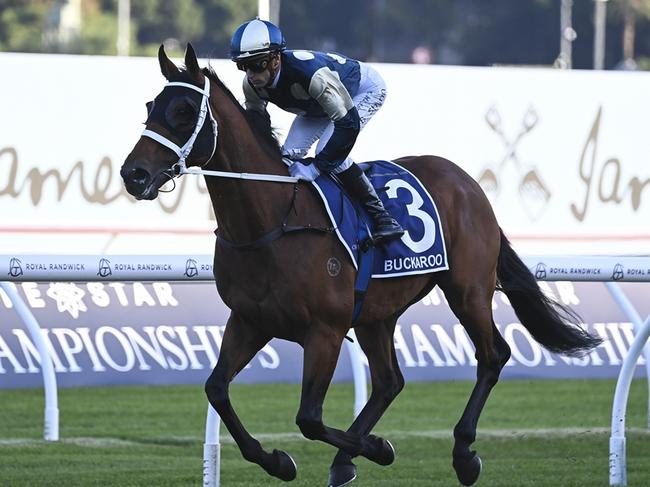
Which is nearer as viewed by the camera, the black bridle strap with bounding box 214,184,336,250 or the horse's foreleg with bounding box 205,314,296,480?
the black bridle strap with bounding box 214,184,336,250

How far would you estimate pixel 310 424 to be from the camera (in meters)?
5.00

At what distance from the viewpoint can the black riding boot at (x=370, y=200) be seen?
5.32 m

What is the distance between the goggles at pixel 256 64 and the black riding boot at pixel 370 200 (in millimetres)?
530

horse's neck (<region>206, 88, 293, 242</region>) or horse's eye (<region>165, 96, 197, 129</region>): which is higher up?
horse's eye (<region>165, 96, 197, 129</region>)

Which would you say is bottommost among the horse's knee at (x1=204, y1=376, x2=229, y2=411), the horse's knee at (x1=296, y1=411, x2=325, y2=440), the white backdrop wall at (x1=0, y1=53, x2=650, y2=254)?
the white backdrop wall at (x1=0, y1=53, x2=650, y2=254)

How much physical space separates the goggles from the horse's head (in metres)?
0.18

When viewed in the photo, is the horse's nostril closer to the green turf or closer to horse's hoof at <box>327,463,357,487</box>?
horse's hoof at <box>327,463,357,487</box>

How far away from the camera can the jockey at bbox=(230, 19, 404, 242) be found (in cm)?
497

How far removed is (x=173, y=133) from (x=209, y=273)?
138 centimetres

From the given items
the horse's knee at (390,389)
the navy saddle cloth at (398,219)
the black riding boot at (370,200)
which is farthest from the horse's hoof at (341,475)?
the black riding boot at (370,200)

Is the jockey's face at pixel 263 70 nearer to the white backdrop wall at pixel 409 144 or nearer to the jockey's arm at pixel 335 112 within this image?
the jockey's arm at pixel 335 112

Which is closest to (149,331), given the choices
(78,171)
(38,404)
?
(38,404)

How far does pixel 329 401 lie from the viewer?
906 cm

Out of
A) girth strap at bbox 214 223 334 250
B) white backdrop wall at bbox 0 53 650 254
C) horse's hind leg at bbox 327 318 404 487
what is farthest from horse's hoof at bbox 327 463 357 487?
white backdrop wall at bbox 0 53 650 254
